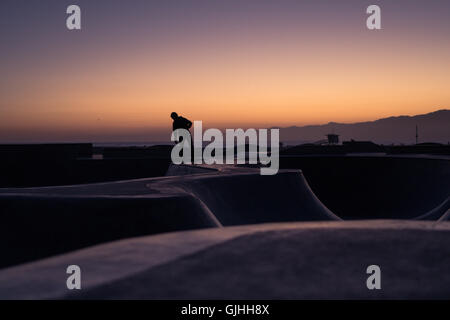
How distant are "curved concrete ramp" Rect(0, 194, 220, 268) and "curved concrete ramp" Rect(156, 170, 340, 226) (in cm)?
222

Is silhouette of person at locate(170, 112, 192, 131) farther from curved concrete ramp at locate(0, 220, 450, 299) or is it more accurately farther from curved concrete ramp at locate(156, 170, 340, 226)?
curved concrete ramp at locate(0, 220, 450, 299)

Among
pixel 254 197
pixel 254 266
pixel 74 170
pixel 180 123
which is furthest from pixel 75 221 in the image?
pixel 74 170

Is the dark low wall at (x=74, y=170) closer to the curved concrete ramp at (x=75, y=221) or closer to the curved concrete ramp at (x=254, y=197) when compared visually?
the curved concrete ramp at (x=254, y=197)

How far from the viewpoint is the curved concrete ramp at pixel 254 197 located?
32.2ft

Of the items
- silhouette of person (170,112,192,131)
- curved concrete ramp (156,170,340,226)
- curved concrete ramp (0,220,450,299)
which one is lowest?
curved concrete ramp (156,170,340,226)

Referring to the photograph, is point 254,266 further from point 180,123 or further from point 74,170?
point 74,170

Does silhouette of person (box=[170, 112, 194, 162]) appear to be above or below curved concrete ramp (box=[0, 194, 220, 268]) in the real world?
above

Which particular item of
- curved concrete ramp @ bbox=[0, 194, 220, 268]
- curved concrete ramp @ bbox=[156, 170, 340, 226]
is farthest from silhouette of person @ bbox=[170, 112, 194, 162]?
curved concrete ramp @ bbox=[0, 194, 220, 268]

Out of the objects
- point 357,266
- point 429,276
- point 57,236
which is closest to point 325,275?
point 357,266

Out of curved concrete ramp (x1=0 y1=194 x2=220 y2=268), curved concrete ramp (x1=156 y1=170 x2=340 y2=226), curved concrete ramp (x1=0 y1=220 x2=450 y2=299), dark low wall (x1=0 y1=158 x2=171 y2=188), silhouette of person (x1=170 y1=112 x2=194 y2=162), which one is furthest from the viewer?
dark low wall (x1=0 y1=158 x2=171 y2=188)

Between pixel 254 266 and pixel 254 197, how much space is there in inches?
301

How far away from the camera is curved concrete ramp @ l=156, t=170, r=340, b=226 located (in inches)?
386

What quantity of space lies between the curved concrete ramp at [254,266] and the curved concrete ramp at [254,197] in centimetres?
509
